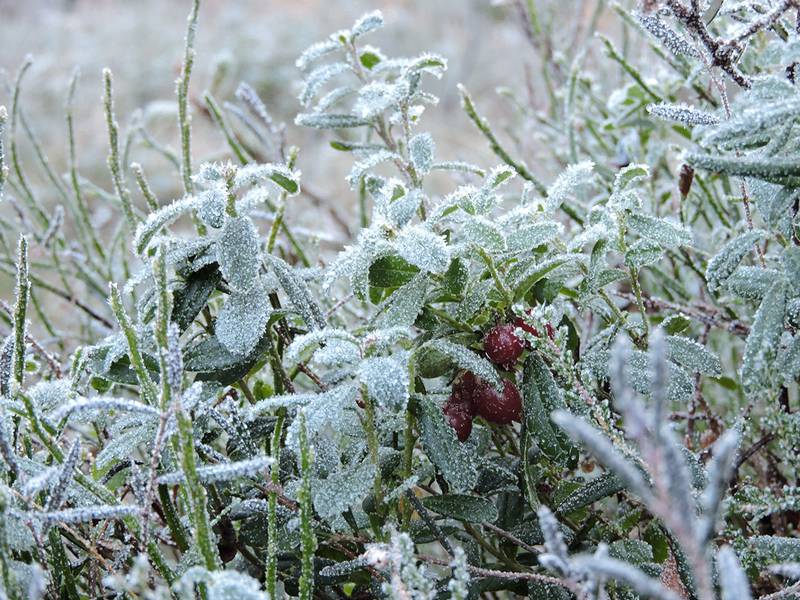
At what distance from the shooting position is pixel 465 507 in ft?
2.20

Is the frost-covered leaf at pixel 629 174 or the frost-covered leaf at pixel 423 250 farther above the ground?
the frost-covered leaf at pixel 629 174

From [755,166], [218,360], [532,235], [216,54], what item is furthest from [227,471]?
[216,54]

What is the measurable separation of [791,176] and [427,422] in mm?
318

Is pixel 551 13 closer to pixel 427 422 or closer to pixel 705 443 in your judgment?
pixel 705 443

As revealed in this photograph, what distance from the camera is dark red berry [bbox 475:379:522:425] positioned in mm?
684

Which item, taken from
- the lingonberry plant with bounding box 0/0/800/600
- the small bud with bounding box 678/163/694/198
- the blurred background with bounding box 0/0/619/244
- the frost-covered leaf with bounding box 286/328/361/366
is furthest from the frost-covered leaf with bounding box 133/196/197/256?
the blurred background with bounding box 0/0/619/244

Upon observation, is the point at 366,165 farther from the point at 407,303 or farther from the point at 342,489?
the point at 342,489

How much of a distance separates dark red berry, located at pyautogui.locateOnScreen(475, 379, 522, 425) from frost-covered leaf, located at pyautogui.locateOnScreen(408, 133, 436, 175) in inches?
9.2

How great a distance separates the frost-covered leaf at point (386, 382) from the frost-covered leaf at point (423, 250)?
Result: 3.1 inches

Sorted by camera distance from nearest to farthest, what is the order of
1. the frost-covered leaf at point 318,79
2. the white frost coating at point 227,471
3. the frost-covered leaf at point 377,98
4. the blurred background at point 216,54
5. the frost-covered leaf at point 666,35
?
the white frost coating at point 227,471, the frost-covered leaf at point 666,35, the frost-covered leaf at point 377,98, the frost-covered leaf at point 318,79, the blurred background at point 216,54

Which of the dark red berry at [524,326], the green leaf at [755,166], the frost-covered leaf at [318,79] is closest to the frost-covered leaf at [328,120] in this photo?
the frost-covered leaf at [318,79]

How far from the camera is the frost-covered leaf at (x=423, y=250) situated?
0.61 metres

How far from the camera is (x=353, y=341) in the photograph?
2.06ft

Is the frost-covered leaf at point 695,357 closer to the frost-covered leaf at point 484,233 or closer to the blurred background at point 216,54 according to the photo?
the frost-covered leaf at point 484,233
